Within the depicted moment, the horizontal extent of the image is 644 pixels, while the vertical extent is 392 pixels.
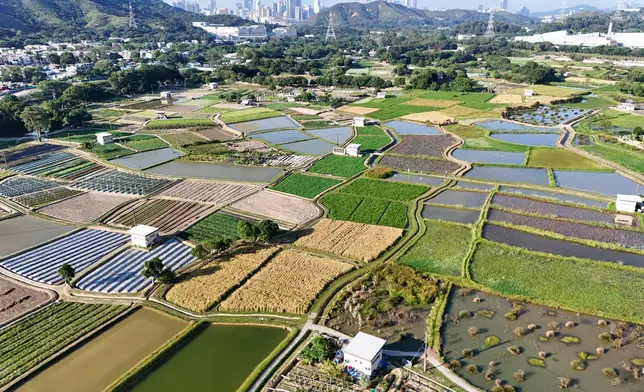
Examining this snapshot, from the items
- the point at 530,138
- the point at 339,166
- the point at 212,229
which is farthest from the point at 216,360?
the point at 530,138

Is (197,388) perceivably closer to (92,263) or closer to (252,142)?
(92,263)

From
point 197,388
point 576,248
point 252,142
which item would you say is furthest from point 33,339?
point 252,142

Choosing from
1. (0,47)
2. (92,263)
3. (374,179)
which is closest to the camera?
(92,263)

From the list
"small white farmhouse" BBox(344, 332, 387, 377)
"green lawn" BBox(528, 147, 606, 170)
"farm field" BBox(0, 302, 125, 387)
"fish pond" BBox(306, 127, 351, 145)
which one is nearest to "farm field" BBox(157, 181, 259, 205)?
"farm field" BBox(0, 302, 125, 387)

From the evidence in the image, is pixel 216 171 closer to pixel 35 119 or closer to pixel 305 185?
pixel 305 185

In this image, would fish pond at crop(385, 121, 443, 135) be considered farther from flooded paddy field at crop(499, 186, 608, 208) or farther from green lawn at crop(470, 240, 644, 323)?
green lawn at crop(470, 240, 644, 323)

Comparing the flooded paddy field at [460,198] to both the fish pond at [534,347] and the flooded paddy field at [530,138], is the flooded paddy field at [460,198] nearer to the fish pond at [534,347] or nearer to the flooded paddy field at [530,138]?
the fish pond at [534,347]
